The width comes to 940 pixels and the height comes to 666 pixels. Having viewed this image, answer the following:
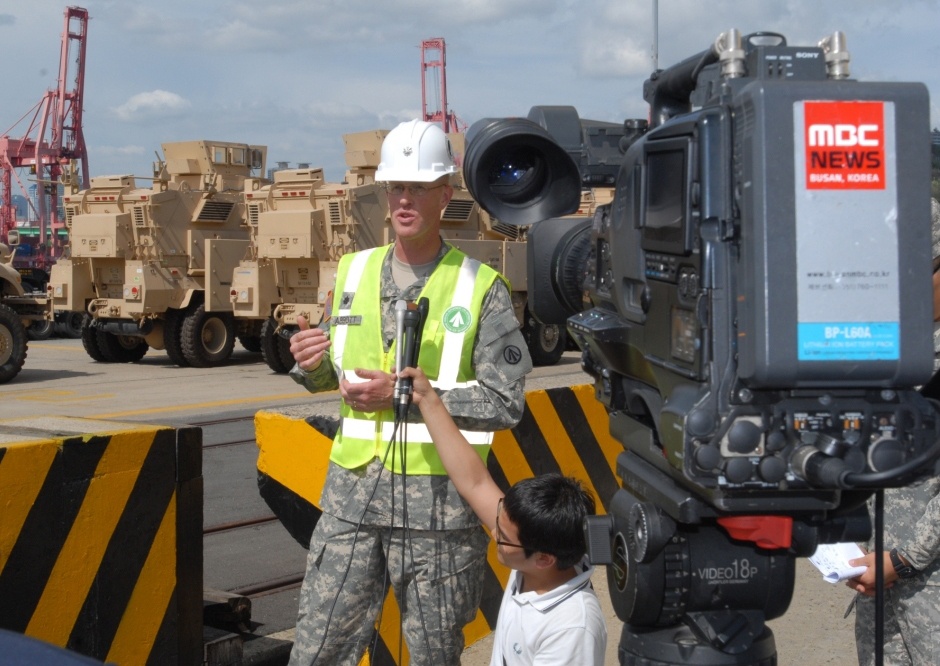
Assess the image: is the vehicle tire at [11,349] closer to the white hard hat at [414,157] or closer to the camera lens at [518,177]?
the white hard hat at [414,157]

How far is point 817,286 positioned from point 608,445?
15.1 feet

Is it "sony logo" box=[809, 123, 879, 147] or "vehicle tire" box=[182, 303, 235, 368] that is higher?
"sony logo" box=[809, 123, 879, 147]

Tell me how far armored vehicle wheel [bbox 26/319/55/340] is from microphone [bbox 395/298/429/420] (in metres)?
25.1

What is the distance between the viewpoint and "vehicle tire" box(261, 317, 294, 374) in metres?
17.9

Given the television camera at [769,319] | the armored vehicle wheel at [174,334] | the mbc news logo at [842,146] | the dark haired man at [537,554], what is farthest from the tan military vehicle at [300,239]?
the mbc news logo at [842,146]

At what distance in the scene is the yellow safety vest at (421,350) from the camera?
10.6 ft

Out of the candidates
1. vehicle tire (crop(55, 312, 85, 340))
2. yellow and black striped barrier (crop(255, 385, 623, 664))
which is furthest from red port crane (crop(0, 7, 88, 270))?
yellow and black striped barrier (crop(255, 385, 623, 664))

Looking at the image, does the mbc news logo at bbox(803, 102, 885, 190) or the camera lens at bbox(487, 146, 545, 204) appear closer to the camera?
the mbc news logo at bbox(803, 102, 885, 190)

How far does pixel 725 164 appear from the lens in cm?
202

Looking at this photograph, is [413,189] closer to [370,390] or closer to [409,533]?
[370,390]

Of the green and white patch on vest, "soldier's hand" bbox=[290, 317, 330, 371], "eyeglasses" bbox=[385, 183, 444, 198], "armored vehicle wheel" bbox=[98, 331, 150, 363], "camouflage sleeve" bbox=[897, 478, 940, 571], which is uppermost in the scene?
"eyeglasses" bbox=[385, 183, 444, 198]

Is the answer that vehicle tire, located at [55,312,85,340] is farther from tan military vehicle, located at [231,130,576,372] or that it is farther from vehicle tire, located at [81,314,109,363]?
tan military vehicle, located at [231,130,576,372]

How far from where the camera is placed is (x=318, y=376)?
131 inches

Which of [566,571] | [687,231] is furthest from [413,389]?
[687,231]
